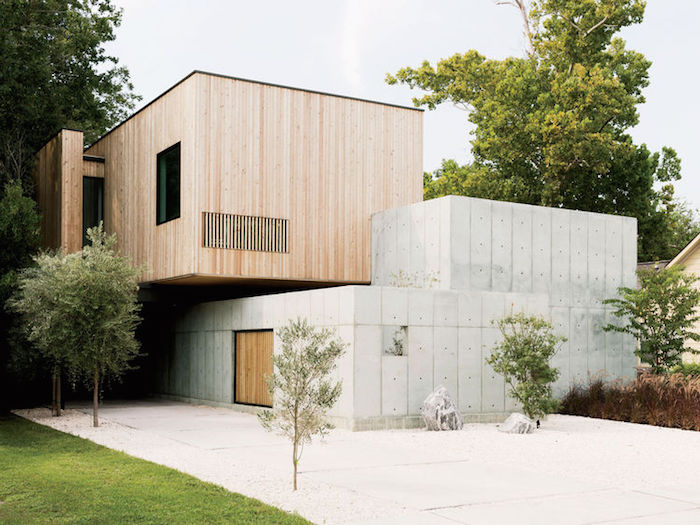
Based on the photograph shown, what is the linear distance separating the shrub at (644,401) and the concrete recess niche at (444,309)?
0.78 metres

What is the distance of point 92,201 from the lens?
77.6ft

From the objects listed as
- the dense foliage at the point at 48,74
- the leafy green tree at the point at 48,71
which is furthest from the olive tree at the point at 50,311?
the leafy green tree at the point at 48,71

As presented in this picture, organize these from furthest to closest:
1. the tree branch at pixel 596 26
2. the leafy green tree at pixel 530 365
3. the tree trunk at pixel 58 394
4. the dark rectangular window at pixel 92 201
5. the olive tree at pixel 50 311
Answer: the tree branch at pixel 596 26, the dark rectangular window at pixel 92 201, the tree trunk at pixel 58 394, the olive tree at pixel 50 311, the leafy green tree at pixel 530 365

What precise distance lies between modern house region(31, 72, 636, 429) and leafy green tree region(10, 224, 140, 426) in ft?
9.49

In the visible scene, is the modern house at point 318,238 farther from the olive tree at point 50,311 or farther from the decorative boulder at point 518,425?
the olive tree at point 50,311

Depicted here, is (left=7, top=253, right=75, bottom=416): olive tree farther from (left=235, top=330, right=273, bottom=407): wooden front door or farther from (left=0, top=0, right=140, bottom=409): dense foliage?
(left=0, top=0, right=140, bottom=409): dense foliage

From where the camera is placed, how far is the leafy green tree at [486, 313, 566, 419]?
15.0 metres

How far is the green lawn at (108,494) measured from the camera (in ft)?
23.4

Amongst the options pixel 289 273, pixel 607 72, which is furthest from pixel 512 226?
pixel 607 72

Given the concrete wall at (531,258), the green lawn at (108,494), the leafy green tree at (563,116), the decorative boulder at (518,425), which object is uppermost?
the leafy green tree at (563,116)

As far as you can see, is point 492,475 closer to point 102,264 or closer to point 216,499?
point 216,499

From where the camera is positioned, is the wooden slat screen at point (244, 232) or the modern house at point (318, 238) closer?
the modern house at point (318, 238)

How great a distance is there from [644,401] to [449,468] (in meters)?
8.38

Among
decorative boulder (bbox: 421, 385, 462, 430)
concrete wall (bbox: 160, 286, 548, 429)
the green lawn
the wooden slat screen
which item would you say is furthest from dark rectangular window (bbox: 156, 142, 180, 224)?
the green lawn
